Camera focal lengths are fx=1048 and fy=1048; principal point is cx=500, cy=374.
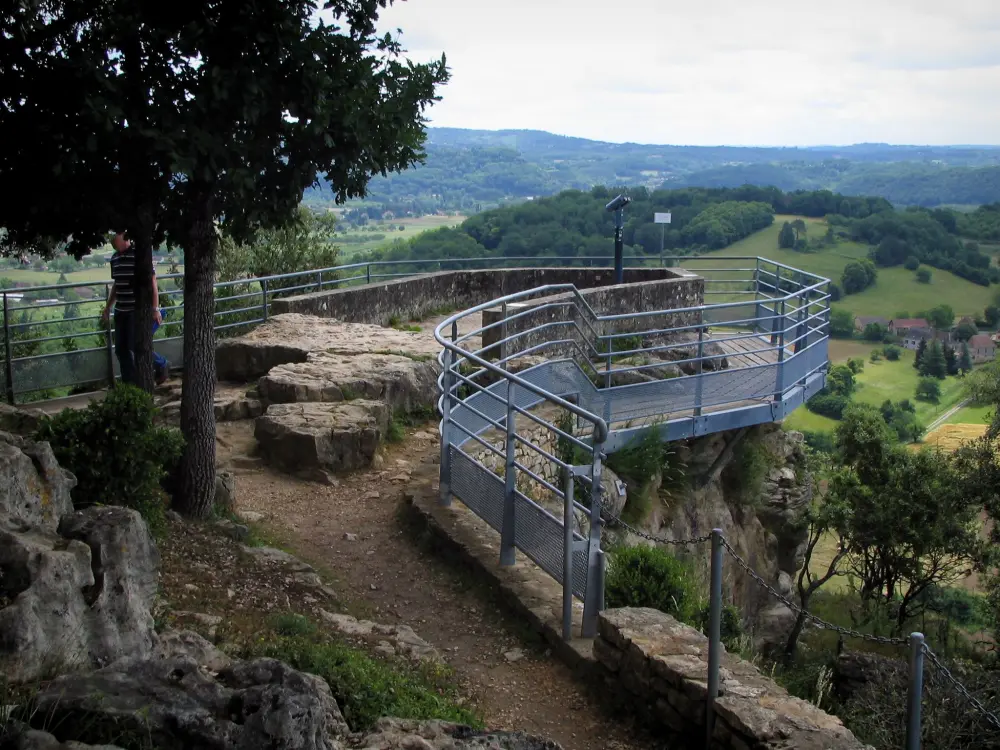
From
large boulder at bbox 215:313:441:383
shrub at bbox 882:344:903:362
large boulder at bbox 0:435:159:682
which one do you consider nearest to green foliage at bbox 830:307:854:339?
shrub at bbox 882:344:903:362

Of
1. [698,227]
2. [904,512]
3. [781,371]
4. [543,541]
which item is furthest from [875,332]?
[543,541]

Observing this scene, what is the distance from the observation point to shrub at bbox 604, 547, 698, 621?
668cm

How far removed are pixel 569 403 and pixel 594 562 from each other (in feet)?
3.00

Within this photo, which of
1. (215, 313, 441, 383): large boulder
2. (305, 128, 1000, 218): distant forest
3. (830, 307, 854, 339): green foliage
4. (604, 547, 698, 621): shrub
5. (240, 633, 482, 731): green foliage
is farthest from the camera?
A: (830, 307, 854, 339): green foliage

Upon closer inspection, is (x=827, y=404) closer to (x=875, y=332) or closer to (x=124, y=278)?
(x=875, y=332)

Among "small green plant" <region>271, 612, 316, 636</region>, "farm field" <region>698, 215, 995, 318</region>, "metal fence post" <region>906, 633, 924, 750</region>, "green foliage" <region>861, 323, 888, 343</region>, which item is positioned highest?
"metal fence post" <region>906, 633, 924, 750</region>

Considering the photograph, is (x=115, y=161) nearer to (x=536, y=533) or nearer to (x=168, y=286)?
(x=536, y=533)

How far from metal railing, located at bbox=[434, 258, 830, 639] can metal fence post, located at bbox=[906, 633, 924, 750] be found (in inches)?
81.0

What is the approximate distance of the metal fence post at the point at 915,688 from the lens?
13.0 ft

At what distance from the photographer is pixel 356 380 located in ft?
35.1

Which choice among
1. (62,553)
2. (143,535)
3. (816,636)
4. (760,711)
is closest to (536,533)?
(760,711)

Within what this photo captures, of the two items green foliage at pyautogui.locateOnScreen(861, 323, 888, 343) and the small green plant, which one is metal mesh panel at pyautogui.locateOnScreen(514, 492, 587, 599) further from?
green foliage at pyautogui.locateOnScreen(861, 323, 888, 343)

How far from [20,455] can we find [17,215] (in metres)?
2.56

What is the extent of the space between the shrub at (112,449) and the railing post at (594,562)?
2675 millimetres
